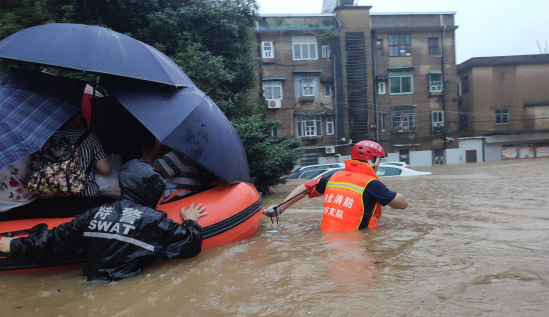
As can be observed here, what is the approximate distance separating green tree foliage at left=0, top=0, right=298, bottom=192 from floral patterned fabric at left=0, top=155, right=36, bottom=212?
10.8 ft

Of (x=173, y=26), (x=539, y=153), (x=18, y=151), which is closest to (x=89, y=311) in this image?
(x=18, y=151)

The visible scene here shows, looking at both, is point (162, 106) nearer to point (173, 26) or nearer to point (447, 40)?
point (173, 26)

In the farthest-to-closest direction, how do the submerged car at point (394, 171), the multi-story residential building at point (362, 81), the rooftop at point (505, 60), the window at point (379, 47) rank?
the rooftop at point (505, 60), the window at point (379, 47), the multi-story residential building at point (362, 81), the submerged car at point (394, 171)

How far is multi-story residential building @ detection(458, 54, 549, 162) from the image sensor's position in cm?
2997

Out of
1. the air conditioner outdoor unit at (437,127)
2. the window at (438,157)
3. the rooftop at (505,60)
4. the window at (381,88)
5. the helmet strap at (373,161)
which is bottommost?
the window at (438,157)

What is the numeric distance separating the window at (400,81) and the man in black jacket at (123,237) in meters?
27.5

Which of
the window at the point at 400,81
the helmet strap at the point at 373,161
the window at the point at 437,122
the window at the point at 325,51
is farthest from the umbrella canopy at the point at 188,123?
the window at the point at 437,122

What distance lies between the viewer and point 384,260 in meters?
3.06

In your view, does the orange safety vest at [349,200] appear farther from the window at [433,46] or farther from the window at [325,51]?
the window at [433,46]

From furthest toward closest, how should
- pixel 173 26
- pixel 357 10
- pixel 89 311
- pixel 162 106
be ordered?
1. pixel 357 10
2. pixel 173 26
3. pixel 162 106
4. pixel 89 311

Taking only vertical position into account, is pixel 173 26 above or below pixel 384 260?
above

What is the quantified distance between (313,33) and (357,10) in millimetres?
3294

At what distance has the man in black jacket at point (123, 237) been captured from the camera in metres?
2.81

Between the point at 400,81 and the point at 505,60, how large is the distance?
28.3 feet
